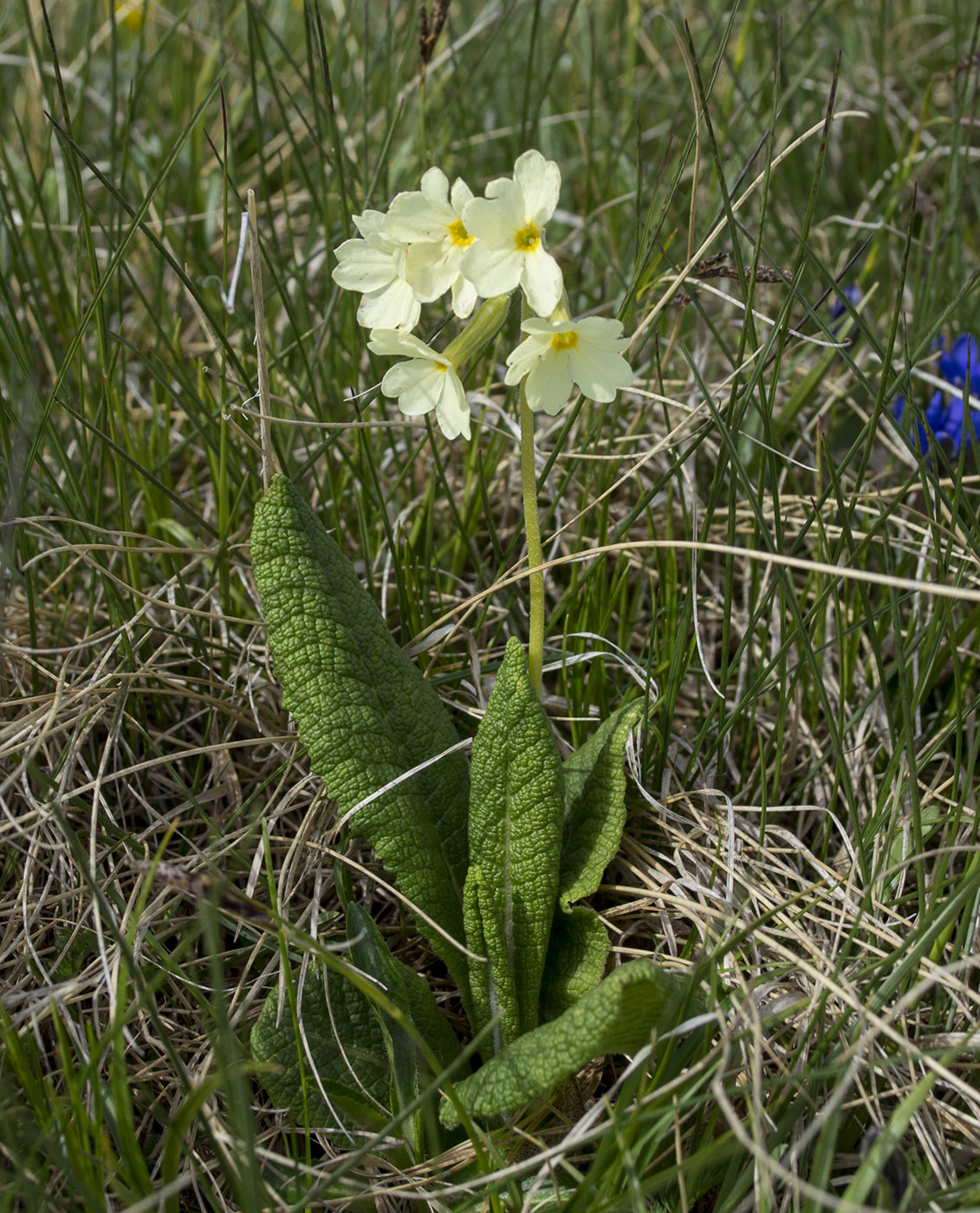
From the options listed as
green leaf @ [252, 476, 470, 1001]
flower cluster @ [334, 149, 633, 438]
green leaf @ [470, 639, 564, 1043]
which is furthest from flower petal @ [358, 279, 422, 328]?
green leaf @ [470, 639, 564, 1043]

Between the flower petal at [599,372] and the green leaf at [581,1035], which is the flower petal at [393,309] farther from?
the green leaf at [581,1035]

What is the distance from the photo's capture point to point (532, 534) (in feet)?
3.95

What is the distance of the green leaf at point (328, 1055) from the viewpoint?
3.87ft

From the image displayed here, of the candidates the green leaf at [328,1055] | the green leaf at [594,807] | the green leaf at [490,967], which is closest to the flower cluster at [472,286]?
the green leaf at [594,807]

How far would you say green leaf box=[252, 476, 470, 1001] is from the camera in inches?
50.3

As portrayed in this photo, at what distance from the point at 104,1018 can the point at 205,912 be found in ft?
1.93

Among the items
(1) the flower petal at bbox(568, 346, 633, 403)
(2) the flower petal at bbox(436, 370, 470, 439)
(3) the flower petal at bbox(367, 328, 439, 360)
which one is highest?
(3) the flower petal at bbox(367, 328, 439, 360)

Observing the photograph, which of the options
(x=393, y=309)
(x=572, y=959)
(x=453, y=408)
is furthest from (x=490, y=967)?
(x=393, y=309)

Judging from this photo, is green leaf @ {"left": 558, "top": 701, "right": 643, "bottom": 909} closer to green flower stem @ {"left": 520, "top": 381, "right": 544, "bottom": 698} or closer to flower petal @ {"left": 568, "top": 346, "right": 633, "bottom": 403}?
green flower stem @ {"left": 520, "top": 381, "right": 544, "bottom": 698}

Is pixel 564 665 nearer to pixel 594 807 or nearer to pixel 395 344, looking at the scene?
pixel 594 807

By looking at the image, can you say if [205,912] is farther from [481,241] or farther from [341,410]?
[341,410]

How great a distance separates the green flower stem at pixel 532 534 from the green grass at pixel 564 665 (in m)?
0.08

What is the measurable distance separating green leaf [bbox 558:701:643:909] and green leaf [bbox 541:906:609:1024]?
35mm

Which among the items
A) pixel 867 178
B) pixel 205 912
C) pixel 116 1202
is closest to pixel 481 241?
pixel 205 912
